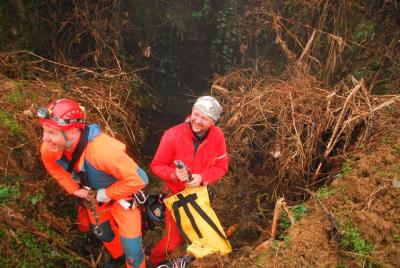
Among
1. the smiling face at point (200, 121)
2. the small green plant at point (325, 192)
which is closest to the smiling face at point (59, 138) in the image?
the smiling face at point (200, 121)

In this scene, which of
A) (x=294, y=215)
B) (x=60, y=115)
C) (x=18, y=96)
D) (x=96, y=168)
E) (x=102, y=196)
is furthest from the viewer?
(x=18, y=96)

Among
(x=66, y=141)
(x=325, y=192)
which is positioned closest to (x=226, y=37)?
(x=325, y=192)

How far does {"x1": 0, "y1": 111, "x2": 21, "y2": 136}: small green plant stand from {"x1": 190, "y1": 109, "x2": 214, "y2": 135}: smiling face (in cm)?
216

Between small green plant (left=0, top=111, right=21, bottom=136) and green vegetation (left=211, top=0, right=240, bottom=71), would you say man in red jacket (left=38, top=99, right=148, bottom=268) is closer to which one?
small green plant (left=0, top=111, right=21, bottom=136)

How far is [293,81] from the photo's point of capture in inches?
225

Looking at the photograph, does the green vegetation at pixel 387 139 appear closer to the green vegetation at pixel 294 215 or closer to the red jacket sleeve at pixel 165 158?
the green vegetation at pixel 294 215

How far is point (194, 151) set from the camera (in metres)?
3.77

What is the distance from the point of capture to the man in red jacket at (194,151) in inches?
140

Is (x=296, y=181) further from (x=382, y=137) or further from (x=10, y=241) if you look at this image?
(x=10, y=241)

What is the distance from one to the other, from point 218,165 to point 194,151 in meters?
0.40

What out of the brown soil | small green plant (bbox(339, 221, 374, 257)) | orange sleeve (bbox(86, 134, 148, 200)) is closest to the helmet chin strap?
orange sleeve (bbox(86, 134, 148, 200))

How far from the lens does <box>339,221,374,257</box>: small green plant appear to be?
10.6ft

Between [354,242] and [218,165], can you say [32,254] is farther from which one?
[354,242]

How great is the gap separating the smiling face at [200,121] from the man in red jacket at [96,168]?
0.71 meters
